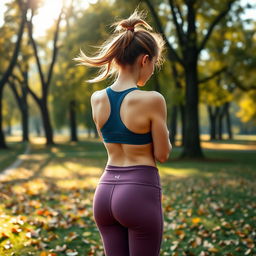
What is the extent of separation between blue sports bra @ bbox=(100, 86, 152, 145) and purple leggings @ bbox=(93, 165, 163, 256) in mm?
168

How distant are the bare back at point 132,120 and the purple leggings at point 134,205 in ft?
0.17

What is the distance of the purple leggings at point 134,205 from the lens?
8.02 feet

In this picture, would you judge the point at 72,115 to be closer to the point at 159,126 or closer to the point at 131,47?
the point at 131,47

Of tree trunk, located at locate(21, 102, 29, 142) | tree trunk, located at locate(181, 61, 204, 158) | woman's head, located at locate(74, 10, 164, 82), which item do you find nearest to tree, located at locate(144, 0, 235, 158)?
tree trunk, located at locate(181, 61, 204, 158)

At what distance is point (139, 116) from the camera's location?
2.44 meters

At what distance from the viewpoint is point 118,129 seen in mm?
2523

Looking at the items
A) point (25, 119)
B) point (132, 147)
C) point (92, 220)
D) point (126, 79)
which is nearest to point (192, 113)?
point (92, 220)

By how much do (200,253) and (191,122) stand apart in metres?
16.0

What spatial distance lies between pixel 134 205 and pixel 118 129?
479 millimetres

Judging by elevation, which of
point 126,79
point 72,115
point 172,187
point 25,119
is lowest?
point 172,187

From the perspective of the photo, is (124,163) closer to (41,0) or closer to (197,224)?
(197,224)

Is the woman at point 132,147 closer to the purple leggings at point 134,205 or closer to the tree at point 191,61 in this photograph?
the purple leggings at point 134,205

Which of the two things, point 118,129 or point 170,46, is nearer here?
point 118,129

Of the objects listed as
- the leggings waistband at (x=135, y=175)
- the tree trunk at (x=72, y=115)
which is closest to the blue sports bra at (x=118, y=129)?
the leggings waistband at (x=135, y=175)
